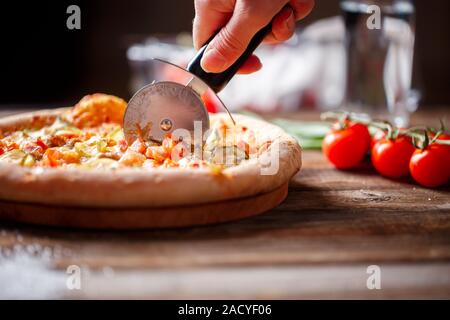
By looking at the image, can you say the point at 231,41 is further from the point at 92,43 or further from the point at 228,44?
the point at 92,43

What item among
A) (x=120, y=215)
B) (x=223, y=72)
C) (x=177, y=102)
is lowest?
(x=120, y=215)

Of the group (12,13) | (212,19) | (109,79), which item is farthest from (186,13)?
(212,19)

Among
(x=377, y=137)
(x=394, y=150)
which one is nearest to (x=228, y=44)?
(x=394, y=150)

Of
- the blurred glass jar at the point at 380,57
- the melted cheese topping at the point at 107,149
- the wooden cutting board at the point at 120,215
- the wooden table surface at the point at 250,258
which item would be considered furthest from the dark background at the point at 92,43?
the wooden table surface at the point at 250,258

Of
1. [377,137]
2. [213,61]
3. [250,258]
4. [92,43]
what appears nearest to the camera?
[250,258]

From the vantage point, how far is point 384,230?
96.7 inches

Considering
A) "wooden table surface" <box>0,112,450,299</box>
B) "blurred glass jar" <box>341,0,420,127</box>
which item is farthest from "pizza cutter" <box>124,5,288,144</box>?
"blurred glass jar" <box>341,0,420,127</box>

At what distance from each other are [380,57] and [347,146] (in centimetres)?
138

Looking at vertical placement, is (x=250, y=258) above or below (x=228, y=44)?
below

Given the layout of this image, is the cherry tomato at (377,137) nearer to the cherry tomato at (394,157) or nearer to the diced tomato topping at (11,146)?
the cherry tomato at (394,157)

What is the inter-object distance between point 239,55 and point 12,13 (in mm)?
5118

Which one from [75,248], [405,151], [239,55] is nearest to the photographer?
[75,248]

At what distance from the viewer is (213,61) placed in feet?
8.96
